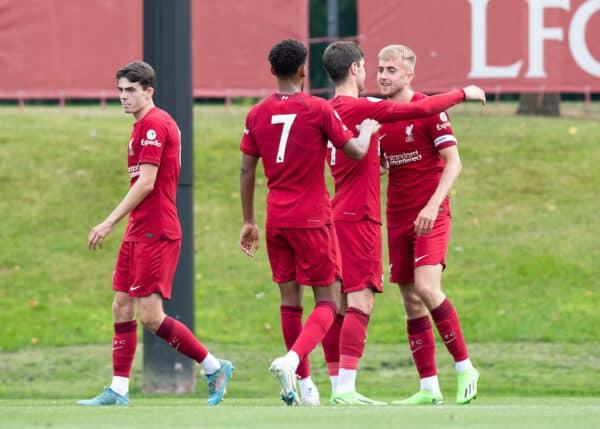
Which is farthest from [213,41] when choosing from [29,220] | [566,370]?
[566,370]

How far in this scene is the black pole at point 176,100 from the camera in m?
11.0

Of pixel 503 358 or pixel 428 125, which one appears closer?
pixel 428 125

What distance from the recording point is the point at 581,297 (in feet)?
48.5

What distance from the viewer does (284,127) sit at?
7914 millimetres

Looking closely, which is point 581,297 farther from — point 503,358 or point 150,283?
point 150,283

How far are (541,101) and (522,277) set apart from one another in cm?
724

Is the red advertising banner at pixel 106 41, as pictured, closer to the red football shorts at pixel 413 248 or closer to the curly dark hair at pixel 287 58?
the red football shorts at pixel 413 248

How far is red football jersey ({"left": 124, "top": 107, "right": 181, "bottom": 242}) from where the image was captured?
8383 mm

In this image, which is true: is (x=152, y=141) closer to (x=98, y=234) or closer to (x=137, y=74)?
(x=137, y=74)

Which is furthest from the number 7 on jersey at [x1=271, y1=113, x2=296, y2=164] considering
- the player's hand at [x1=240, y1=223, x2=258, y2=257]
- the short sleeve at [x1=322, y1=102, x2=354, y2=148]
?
the player's hand at [x1=240, y1=223, x2=258, y2=257]

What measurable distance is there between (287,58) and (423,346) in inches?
91.4

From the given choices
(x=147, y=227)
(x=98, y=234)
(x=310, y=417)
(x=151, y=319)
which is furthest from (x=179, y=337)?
(x=310, y=417)

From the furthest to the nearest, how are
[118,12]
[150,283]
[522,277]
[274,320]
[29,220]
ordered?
[118,12] < [29,220] < [522,277] < [274,320] < [150,283]

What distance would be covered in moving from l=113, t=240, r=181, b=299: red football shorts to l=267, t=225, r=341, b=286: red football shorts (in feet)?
2.34
